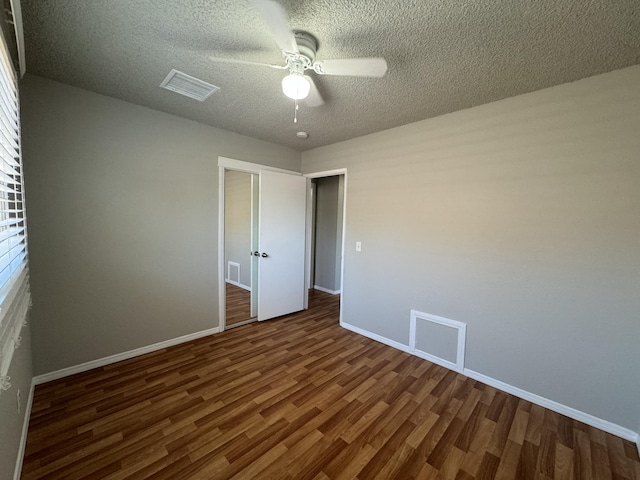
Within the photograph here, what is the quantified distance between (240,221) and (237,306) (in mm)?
1681

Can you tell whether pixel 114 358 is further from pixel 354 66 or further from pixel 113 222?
pixel 354 66

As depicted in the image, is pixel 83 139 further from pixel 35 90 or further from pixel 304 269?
pixel 304 269

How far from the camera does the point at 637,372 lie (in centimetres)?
169

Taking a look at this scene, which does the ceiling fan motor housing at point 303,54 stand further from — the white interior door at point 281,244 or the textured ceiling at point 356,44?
the white interior door at point 281,244

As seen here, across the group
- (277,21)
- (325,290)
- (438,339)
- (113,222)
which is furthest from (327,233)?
(277,21)

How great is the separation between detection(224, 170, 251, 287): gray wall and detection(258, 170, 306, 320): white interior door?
124 centimetres

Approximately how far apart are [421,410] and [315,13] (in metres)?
2.70

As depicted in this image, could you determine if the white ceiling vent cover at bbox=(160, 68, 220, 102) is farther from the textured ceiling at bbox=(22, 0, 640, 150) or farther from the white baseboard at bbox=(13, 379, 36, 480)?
the white baseboard at bbox=(13, 379, 36, 480)

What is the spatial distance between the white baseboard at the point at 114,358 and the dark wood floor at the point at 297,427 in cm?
7

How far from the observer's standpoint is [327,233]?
5.25 m

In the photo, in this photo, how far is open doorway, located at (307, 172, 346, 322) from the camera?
502 centimetres

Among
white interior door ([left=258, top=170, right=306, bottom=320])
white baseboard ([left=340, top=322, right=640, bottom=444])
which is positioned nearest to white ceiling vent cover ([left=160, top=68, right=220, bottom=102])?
white interior door ([left=258, top=170, right=306, bottom=320])

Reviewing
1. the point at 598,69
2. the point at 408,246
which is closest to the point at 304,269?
the point at 408,246

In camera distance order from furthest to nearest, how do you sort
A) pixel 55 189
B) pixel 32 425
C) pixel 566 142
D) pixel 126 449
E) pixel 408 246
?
pixel 408 246 → pixel 55 189 → pixel 566 142 → pixel 32 425 → pixel 126 449
